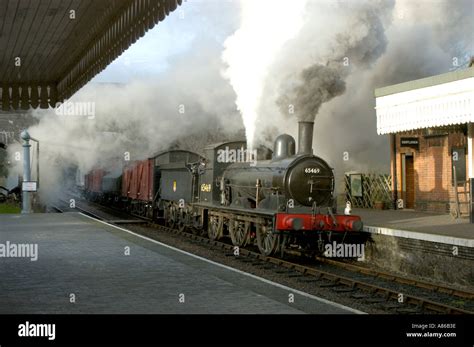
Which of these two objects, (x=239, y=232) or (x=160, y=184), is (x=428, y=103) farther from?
(x=160, y=184)

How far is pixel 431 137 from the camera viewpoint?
1686 cm

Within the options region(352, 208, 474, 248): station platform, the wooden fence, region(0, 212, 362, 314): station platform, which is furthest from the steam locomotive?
the wooden fence

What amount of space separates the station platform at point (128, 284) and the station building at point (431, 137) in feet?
22.7

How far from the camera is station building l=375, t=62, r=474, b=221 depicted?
12.5 meters

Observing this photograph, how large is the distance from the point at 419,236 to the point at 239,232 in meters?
4.04

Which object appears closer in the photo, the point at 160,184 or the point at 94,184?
the point at 160,184

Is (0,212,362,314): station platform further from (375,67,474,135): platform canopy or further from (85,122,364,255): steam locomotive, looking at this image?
(375,67,474,135): platform canopy

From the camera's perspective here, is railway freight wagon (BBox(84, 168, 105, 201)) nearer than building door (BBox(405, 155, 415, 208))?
No

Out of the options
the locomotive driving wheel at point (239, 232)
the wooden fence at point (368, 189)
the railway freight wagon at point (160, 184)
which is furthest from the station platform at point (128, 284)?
the wooden fence at point (368, 189)

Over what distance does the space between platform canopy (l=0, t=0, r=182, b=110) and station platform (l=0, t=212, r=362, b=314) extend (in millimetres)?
3315

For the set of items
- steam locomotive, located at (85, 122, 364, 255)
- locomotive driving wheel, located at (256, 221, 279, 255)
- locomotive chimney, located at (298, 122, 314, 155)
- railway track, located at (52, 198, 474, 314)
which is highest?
locomotive chimney, located at (298, 122, 314, 155)

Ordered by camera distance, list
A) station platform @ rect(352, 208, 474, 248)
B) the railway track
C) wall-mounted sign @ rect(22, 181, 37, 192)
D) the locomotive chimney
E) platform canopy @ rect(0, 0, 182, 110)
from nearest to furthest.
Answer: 1. platform canopy @ rect(0, 0, 182, 110)
2. the railway track
3. station platform @ rect(352, 208, 474, 248)
4. the locomotive chimney
5. wall-mounted sign @ rect(22, 181, 37, 192)

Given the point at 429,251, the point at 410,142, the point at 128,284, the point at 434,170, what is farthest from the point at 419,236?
the point at 410,142
